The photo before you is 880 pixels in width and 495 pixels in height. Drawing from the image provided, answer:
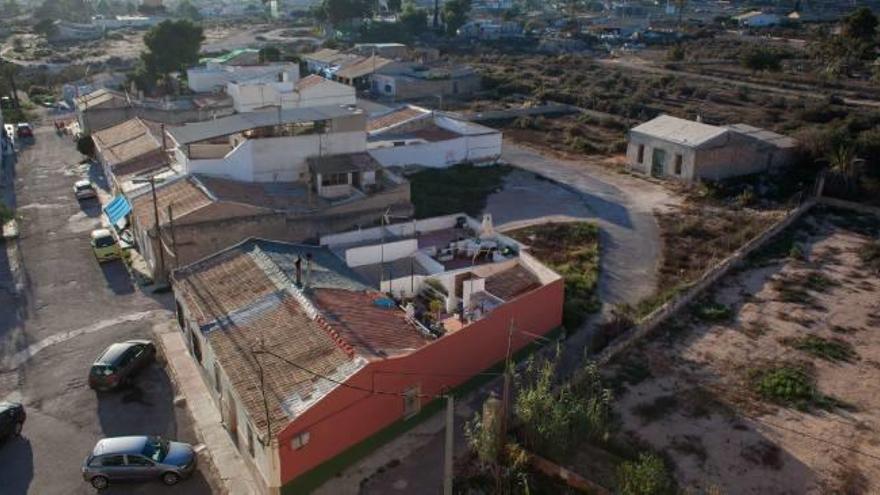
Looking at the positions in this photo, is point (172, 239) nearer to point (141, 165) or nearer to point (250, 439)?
point (141, 165)

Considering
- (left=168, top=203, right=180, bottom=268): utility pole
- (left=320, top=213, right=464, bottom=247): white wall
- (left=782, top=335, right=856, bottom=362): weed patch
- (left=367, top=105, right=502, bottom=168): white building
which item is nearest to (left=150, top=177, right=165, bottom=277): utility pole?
(left=168, top=203, right=180, bottom=268): utility pole

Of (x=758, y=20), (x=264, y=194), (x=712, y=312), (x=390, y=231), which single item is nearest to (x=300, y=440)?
(x=390, y=231)

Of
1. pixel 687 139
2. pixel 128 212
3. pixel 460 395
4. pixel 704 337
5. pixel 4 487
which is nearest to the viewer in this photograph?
pixel 4 487

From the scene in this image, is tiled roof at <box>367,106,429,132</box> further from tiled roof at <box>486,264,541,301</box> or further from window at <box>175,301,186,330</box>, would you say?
window at <box>175,301,186,330</box>

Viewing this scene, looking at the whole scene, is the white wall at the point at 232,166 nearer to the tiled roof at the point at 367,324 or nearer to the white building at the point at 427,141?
the white building at the point at 427,141

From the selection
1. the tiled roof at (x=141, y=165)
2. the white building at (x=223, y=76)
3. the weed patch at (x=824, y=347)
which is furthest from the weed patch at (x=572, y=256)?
the white building at (x=223, y=76)

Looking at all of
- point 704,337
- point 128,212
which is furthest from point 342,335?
point 128,212

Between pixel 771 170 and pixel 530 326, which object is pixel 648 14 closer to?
pixel 771 170
